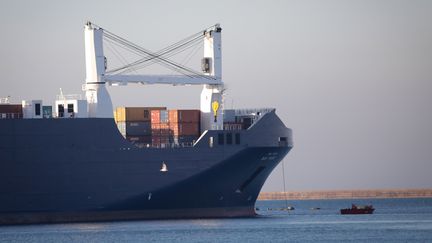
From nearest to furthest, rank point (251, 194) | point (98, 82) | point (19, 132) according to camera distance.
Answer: point (19, 132)
point (98, 82)
point (251, 194)

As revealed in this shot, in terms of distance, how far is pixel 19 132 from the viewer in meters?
75.1

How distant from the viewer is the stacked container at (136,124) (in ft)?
267

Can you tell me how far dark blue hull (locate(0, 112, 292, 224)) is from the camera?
248 ft

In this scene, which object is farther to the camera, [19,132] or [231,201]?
[231,201]

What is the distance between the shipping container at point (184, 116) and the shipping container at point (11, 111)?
10517 millimetres

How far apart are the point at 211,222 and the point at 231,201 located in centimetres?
397

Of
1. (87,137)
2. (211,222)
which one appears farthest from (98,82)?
(211,222)

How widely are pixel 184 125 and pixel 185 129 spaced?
0.30 metres

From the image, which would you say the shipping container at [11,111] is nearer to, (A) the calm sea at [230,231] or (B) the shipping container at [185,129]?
(A) the calm sea at [230,231]

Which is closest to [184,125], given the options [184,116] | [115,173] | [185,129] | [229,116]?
[185,129]

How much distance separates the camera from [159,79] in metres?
81.9

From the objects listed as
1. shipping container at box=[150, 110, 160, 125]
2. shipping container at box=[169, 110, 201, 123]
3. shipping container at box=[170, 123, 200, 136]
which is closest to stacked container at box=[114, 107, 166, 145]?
shipping container at box=[150, 110, 160, 125]

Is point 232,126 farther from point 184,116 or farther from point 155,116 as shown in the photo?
point 155,116

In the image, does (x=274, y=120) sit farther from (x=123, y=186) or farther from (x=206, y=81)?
(x=123, y=186)
